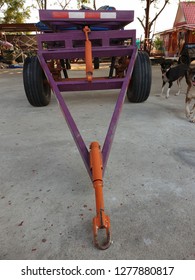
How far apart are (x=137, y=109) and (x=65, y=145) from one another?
1599 mm

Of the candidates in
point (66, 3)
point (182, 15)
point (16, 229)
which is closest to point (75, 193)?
point (16, 229)

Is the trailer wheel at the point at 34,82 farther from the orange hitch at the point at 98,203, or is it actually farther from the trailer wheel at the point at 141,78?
the orange hitch at the point at 98,203

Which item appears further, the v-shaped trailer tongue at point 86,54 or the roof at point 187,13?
the roof at point 187,13

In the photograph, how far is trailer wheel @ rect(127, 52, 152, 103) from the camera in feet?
12.0

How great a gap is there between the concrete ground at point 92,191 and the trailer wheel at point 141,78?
2.50 feet

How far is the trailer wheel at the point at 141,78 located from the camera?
3.66m

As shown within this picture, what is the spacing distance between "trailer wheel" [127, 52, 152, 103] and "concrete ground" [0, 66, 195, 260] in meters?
0.76


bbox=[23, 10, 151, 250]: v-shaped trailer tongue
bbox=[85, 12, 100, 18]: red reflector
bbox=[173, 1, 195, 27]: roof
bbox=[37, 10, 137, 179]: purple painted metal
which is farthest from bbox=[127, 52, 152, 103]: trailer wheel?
bbox=[173, 1, 195, 27]: roof

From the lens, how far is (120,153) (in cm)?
227

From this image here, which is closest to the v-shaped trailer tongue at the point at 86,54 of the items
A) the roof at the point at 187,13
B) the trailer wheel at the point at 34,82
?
the trailer wheel at the point at 34,82

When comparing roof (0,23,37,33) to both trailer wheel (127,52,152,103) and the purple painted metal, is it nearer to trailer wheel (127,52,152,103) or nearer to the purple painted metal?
the purple painted metal

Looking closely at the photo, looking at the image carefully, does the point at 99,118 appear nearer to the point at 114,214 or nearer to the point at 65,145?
the point at 65,145

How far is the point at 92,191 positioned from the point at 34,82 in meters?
2.47
